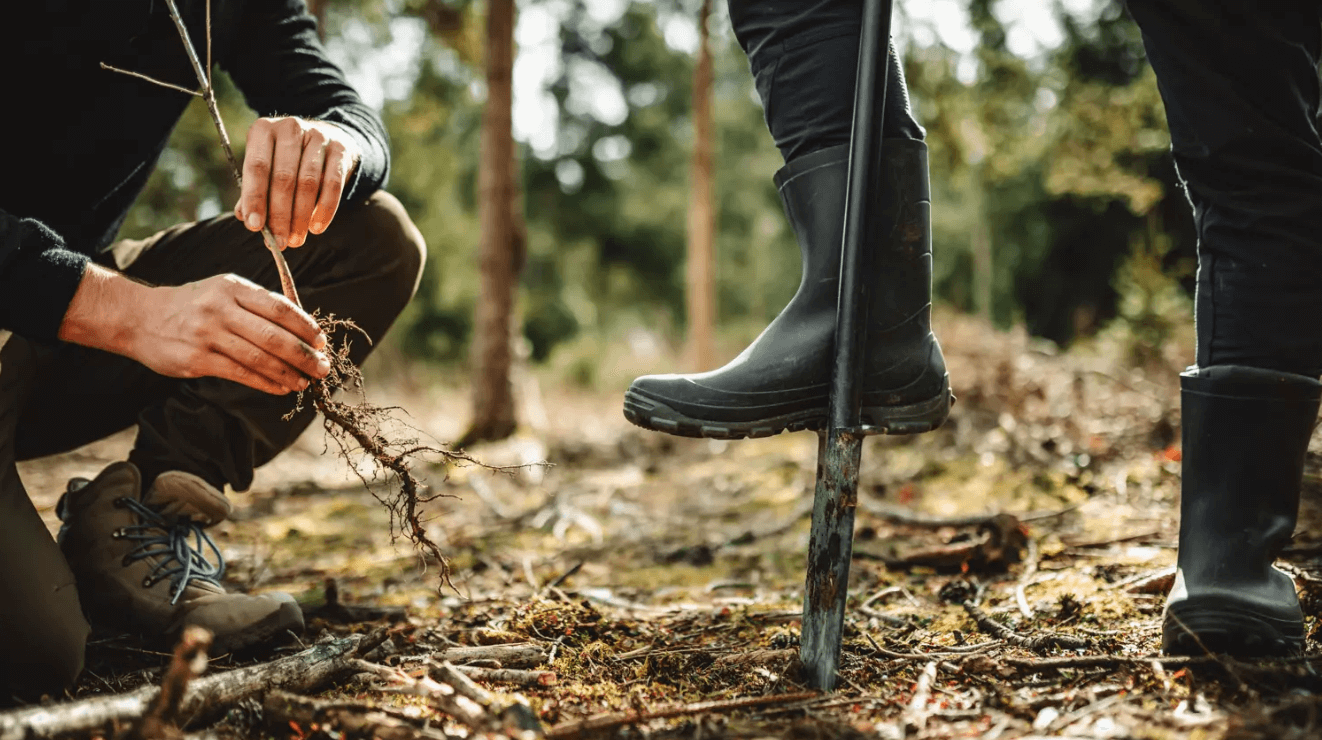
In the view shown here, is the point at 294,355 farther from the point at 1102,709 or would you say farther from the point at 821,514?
the point at 1102,709

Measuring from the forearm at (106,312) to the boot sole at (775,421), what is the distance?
0.84m

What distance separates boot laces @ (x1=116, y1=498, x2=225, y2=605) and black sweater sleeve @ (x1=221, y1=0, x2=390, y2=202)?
0.82 meters

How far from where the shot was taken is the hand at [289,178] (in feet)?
4.60

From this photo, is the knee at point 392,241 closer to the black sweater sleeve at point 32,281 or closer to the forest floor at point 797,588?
the forest floor at point 797,588

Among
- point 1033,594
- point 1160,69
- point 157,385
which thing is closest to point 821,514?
point 1033,594

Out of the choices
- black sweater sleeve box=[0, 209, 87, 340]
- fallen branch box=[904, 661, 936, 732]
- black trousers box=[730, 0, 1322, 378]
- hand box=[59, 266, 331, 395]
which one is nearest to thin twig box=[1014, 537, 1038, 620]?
fallen branch box=[904, 661, 936, 732]

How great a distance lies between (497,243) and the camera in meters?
6.66

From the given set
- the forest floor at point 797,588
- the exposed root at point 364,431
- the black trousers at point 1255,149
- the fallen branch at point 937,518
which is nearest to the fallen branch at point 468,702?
the forest floor at point 797,588

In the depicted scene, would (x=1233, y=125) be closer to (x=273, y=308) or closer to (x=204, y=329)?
(x=273, y=308)

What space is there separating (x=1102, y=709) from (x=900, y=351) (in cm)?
63

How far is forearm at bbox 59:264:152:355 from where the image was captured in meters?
1.37

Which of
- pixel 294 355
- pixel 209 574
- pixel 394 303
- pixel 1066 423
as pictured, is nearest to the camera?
pixel 294 355

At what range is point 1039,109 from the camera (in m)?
12.6

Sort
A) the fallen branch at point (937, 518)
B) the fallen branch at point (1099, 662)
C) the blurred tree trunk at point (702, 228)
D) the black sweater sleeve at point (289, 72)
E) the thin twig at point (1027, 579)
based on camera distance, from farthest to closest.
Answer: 1. the blurred tree trunk at point (702, 228)
2. the fallen branch at point (937, 518)
3. the black sweater sleeve at point (289, 72)
4. the thin twig at point (1027, 579)
5. the fallen branch at point (1099, 662)
